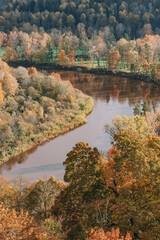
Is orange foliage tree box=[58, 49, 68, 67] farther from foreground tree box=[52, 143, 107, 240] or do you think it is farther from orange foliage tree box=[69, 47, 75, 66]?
foreground tree box=[52, 143, 107, 240]

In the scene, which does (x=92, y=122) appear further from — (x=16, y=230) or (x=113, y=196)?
(x=16, y=230)

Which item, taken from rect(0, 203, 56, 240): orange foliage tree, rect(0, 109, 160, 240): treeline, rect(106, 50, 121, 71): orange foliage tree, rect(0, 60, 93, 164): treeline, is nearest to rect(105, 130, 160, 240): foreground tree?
rect(0, 109, 160, 240): treeline

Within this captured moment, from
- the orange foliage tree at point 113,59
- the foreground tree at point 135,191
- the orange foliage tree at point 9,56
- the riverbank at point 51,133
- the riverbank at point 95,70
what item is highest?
the orange foliage tree at point 9,56

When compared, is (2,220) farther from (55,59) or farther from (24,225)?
(55,59)

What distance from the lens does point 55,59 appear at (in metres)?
112

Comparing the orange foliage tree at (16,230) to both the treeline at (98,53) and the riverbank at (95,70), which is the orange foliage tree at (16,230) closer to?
the riverbank at (95,70)

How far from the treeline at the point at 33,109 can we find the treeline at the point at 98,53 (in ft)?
101

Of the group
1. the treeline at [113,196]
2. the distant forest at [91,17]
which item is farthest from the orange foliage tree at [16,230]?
the distant forest at [91,17]

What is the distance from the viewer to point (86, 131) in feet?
161

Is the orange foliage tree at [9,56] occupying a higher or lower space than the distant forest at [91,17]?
lower

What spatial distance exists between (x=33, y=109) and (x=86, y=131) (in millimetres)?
10533

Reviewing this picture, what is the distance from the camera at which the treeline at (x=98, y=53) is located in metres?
88.3

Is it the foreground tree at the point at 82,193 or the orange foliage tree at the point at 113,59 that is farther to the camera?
the orange foliage tree at the point at 113,59

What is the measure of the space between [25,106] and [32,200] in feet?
103
